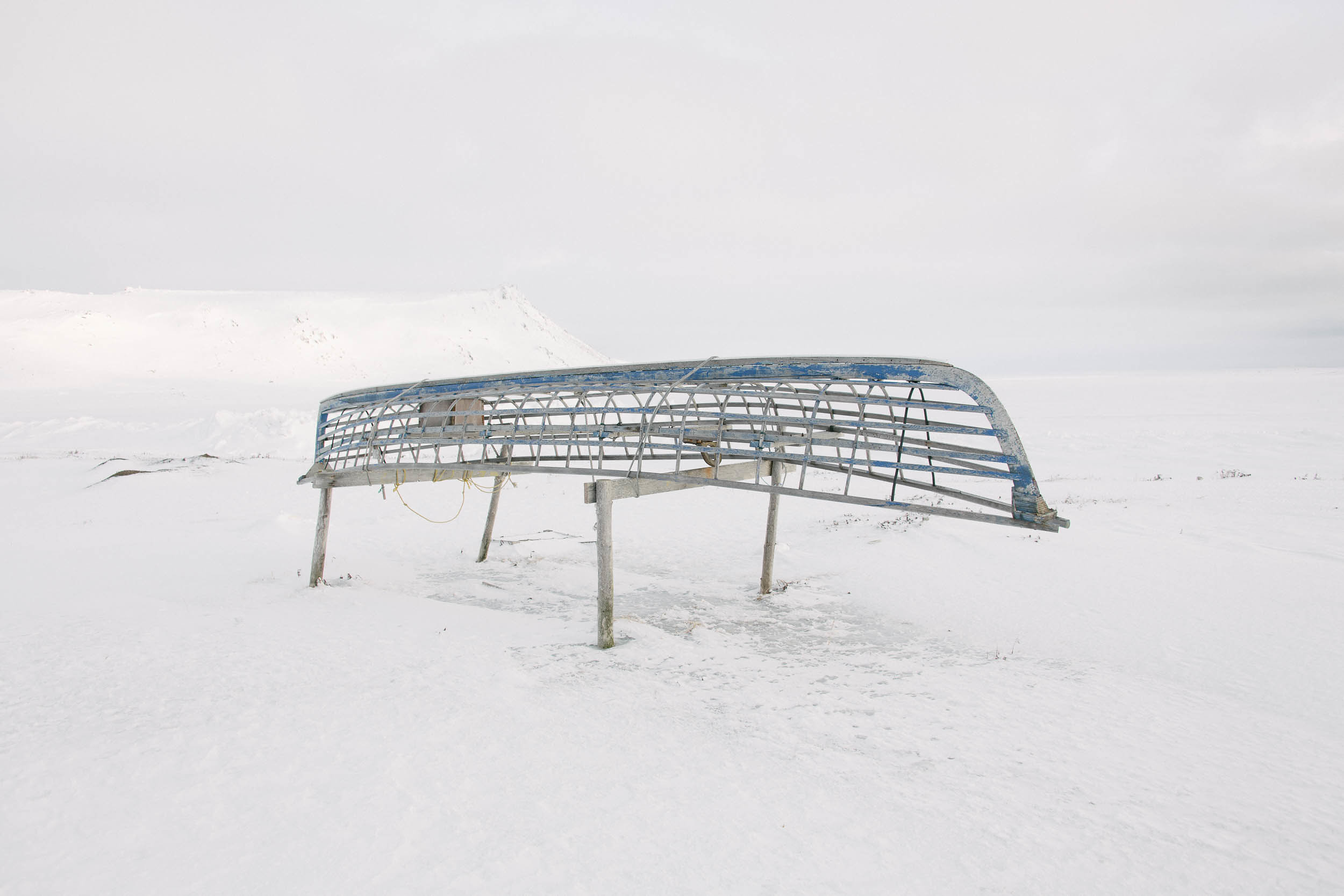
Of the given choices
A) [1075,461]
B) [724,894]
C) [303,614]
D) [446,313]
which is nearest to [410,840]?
[724,894]

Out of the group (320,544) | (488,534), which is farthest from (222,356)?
(320,544)

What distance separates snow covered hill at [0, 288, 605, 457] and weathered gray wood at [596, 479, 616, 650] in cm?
2113

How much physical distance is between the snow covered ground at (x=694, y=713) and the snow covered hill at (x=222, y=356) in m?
16.3

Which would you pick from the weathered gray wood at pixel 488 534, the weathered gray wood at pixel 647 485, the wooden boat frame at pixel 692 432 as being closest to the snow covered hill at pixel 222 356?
the weathered gray wood at pixel 488 534

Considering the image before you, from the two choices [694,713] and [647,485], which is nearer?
[694,713]

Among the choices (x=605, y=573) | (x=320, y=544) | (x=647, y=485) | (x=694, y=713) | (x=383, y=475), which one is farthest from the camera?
(x=320, y=544)

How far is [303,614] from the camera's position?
8250 millimetres

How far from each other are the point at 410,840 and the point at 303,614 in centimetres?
524

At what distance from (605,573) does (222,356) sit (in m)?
53.1

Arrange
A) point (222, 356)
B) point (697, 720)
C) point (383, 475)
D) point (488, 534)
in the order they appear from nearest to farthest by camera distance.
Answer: point (697, 720) → point (383, 475) → point (488, 534) → point (222, 356)

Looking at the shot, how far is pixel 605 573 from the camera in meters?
6.96

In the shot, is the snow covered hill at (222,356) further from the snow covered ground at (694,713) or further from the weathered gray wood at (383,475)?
the weathered gray wood at (383,475)

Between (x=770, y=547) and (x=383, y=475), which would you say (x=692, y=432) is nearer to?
(x=770, y=547)

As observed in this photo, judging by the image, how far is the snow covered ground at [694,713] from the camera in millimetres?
3709
